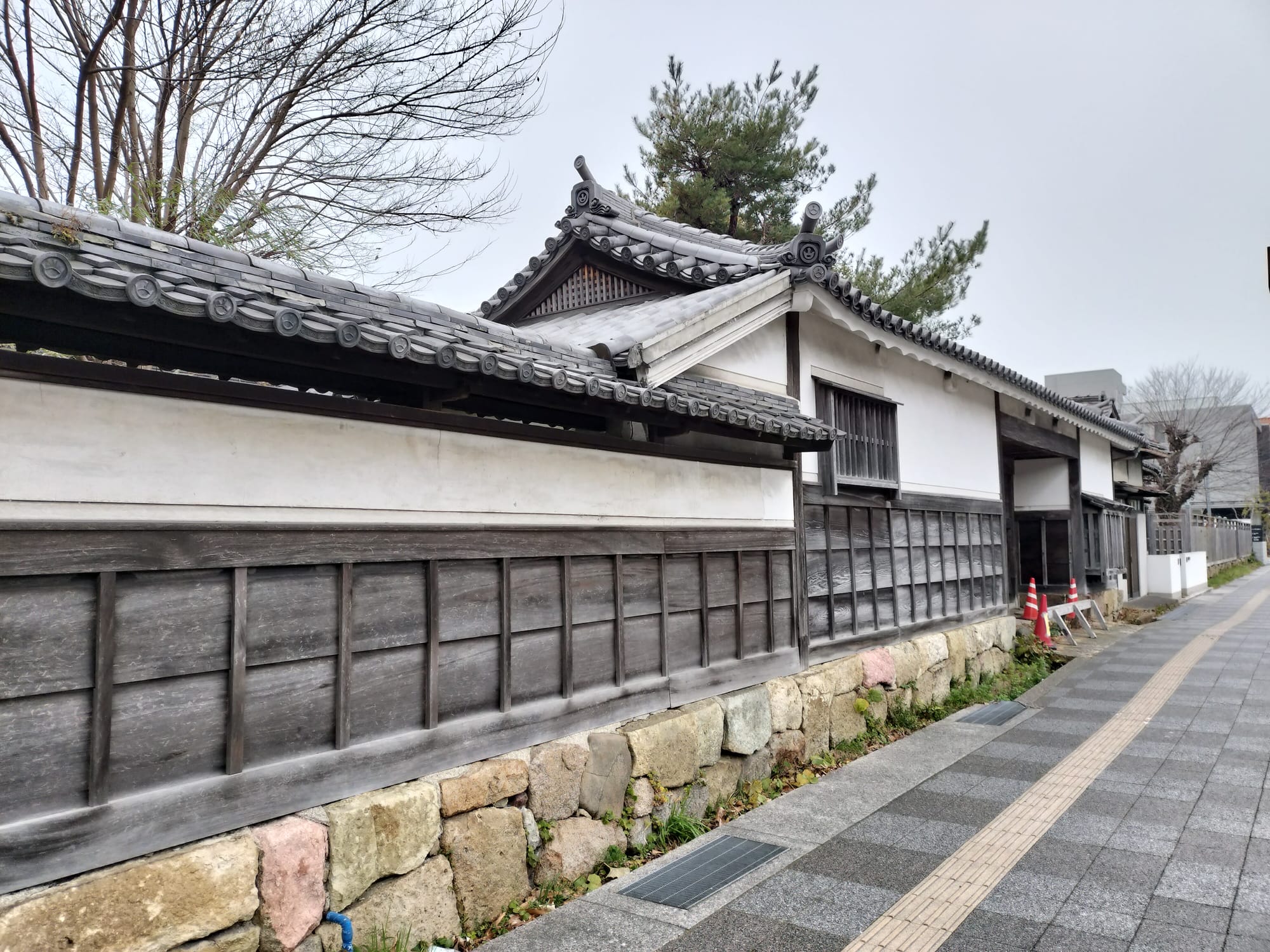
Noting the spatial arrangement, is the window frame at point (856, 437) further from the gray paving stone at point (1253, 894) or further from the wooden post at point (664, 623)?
the gray paving stone at point (1253, 894)

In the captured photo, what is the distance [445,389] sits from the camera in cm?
509

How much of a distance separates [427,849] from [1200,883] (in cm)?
516

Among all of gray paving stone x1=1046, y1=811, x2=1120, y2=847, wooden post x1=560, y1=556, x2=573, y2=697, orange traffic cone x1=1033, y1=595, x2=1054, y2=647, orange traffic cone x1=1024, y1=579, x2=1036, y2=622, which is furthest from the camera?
orange traffic cone x1=1024, y1=579, x2=1036, y2=622

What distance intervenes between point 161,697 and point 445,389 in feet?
7.52

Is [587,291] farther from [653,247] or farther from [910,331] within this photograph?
[910,331]

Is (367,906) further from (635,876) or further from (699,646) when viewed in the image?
(699,646)

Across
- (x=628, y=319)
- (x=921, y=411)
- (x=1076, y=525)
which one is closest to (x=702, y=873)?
(x=628, y=319)

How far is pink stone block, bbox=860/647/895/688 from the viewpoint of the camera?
10070mm

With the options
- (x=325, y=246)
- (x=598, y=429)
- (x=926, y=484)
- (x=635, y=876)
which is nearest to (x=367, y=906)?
(x=635, y=876)

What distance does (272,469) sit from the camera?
4371 millimetres

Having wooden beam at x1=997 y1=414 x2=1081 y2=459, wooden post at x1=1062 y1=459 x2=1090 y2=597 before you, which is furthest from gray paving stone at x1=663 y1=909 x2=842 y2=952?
wooden post at x1=1062 y1=459 x2=1090 y2=597

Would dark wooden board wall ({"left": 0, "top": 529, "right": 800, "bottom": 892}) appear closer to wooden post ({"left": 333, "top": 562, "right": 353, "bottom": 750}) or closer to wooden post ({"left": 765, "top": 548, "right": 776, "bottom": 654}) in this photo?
wooden post ({"left": 333, "top": 562, "right": 353, "bottom": 750})

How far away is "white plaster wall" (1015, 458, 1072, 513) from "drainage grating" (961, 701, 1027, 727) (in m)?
8.75

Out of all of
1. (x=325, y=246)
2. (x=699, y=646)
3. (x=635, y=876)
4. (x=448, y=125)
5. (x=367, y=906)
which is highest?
(x=448, y=125)
